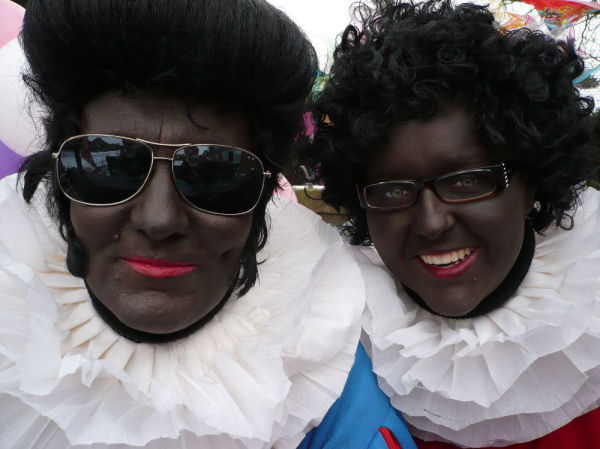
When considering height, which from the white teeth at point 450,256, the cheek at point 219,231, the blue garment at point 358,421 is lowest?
the blue garment at point 358,421

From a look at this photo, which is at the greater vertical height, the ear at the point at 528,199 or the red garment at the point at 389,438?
the ear at the point at 528,199

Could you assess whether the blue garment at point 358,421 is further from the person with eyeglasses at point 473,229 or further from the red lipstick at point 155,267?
the red lipstick at point 155,267

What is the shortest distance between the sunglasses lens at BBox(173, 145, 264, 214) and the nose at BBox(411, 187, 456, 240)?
0.47 m

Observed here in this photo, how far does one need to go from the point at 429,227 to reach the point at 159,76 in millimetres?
793

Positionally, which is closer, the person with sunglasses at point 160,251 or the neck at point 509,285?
the person with sunglasses at point 160,251

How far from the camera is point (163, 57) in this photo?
1.11 metres

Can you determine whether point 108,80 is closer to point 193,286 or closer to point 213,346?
point 193,286

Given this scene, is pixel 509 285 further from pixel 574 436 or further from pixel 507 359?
pixel 574 436

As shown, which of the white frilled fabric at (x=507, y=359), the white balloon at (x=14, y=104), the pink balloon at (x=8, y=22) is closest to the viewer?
the white frilled fabric at (x=507, y=359)

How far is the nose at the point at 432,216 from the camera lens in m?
1.44

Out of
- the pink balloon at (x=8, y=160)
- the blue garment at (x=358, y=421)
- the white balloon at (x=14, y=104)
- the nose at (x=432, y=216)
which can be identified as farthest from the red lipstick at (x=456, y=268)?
the pink balloon at (x=8, y=160)

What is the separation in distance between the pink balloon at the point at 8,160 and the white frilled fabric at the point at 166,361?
18.6 inches

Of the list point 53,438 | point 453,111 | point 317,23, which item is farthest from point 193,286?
point 317,23

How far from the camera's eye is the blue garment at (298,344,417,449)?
4.38 feet
